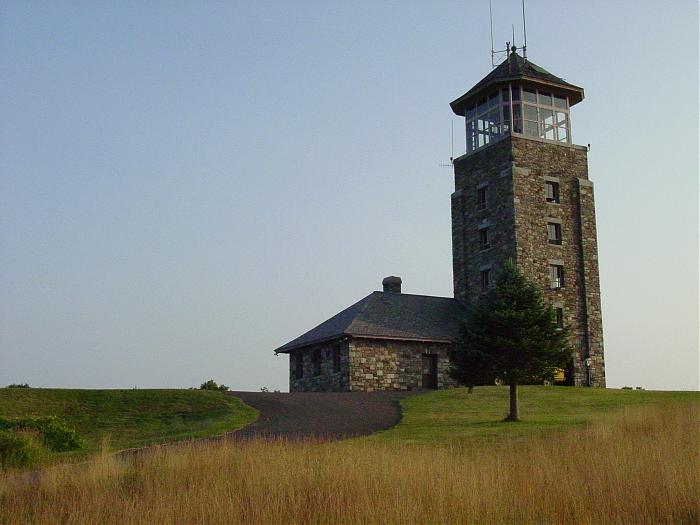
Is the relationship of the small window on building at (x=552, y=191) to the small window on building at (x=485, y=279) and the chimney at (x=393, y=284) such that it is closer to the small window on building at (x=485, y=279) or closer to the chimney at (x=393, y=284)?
the small window on building at (x=485, y=279)

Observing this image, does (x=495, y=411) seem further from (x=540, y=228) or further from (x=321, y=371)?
(x=540, y=228)

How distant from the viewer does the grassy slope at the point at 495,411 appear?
72.3ft

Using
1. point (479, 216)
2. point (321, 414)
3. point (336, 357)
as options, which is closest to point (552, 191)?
point (479, 216)

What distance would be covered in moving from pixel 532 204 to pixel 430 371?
10.3 metres

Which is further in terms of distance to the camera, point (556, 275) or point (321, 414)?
point (556, 275)

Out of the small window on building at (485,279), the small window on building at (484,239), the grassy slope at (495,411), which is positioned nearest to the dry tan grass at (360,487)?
the grassy slope at (495,411)

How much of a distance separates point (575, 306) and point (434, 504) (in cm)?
3257

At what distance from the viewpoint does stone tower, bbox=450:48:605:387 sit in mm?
42156

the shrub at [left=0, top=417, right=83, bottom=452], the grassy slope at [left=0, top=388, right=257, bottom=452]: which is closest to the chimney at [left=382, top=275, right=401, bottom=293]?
the grassy slope at [left=0, top=388, right=257, bottom=452]

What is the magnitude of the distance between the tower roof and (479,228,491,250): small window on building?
7391 millimetres

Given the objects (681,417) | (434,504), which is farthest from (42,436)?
(681,417)

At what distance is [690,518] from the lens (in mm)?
11891

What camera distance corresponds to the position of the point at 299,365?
43938mm

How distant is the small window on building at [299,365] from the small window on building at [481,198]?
1240cm
